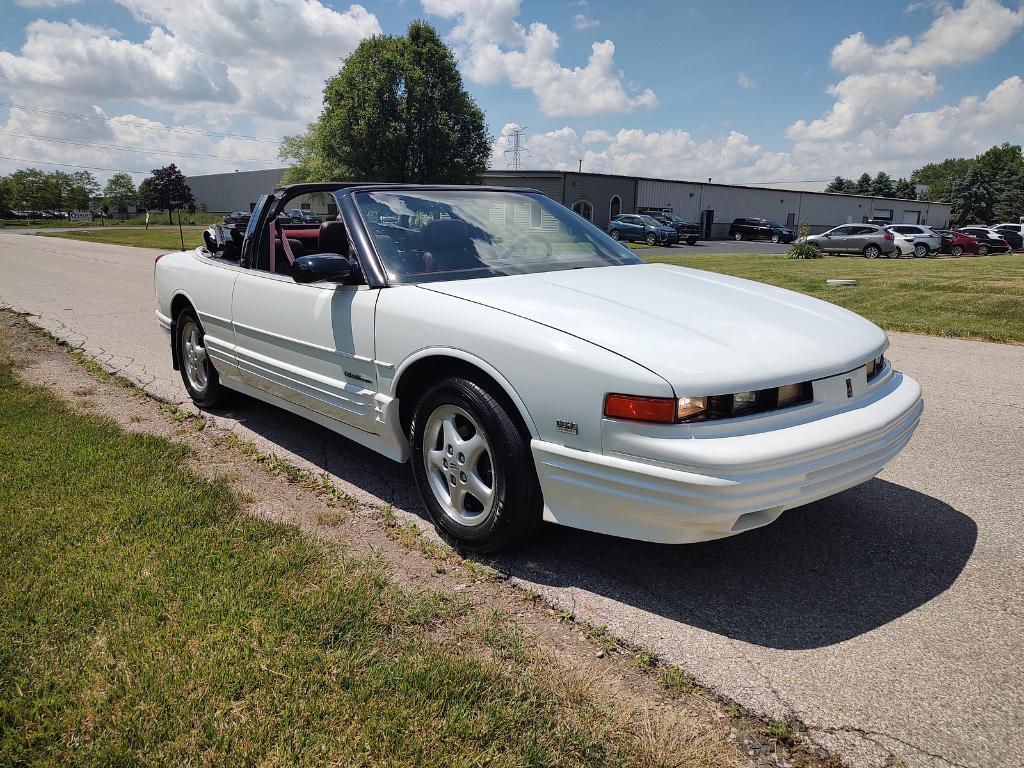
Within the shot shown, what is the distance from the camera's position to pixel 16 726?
2000 mm

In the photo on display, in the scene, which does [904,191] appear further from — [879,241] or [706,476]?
[706,476]

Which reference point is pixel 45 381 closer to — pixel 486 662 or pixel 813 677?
pixel 486 662

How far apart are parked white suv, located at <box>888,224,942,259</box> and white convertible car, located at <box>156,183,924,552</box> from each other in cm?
2946

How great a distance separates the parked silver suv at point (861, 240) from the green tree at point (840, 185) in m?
65.8

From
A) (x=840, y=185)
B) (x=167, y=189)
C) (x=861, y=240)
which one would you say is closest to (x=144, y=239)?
(x=167, y=189)

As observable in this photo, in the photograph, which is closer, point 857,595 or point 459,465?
point 857,595

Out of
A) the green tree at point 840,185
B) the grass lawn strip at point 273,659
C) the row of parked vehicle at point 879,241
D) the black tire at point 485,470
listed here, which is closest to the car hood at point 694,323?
the black tire at point 485,470

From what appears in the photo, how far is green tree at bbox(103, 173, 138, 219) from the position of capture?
98.9 m

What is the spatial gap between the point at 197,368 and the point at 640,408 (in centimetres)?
399

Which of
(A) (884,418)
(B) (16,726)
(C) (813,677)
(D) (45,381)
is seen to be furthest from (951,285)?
(B) (16,726)

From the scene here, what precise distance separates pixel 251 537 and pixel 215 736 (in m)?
1.25

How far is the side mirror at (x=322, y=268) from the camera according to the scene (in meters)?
3.30

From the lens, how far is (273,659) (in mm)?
2266

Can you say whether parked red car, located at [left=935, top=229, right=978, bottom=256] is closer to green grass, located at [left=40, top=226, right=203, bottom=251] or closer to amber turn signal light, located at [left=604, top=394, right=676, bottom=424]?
green grass, located at [left=40, top=226, right=203, bottom=251]
